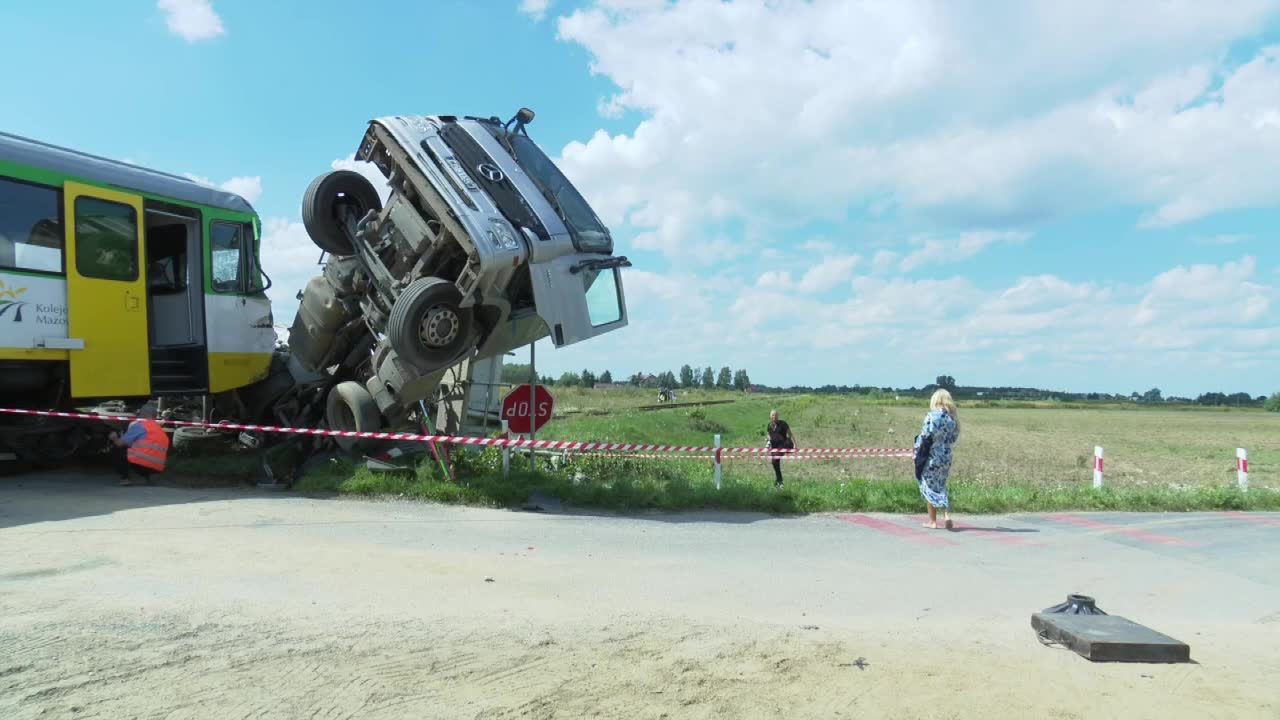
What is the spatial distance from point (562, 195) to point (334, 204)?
2983 mm

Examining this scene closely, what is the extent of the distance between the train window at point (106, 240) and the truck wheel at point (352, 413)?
282 centimetres

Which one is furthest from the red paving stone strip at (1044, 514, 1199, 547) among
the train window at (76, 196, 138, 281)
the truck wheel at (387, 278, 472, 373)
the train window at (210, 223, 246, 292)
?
the train window at (76, 196, 138, 281)

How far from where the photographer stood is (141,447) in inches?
400

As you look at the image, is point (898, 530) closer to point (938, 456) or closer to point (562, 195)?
point (938, 456)

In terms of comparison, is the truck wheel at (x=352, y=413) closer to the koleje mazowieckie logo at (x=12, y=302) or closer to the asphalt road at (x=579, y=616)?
the asphalt road at (x=579, y=616)

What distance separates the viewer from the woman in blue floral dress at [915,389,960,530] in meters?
9.52

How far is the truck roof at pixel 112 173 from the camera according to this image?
386 inches

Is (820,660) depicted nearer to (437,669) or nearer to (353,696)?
(437,669)

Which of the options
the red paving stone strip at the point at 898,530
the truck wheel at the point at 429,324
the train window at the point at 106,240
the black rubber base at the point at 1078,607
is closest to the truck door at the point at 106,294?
the train window at the point at 106,240

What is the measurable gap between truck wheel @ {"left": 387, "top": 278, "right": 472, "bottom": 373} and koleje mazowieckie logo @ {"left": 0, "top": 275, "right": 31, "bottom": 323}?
4.07m

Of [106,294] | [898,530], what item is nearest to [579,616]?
[898,530]

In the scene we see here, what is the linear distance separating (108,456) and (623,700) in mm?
11039

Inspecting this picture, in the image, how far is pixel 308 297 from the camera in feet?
37.5

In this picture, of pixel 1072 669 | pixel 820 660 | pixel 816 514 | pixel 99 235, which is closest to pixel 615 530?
pixel 816 514
